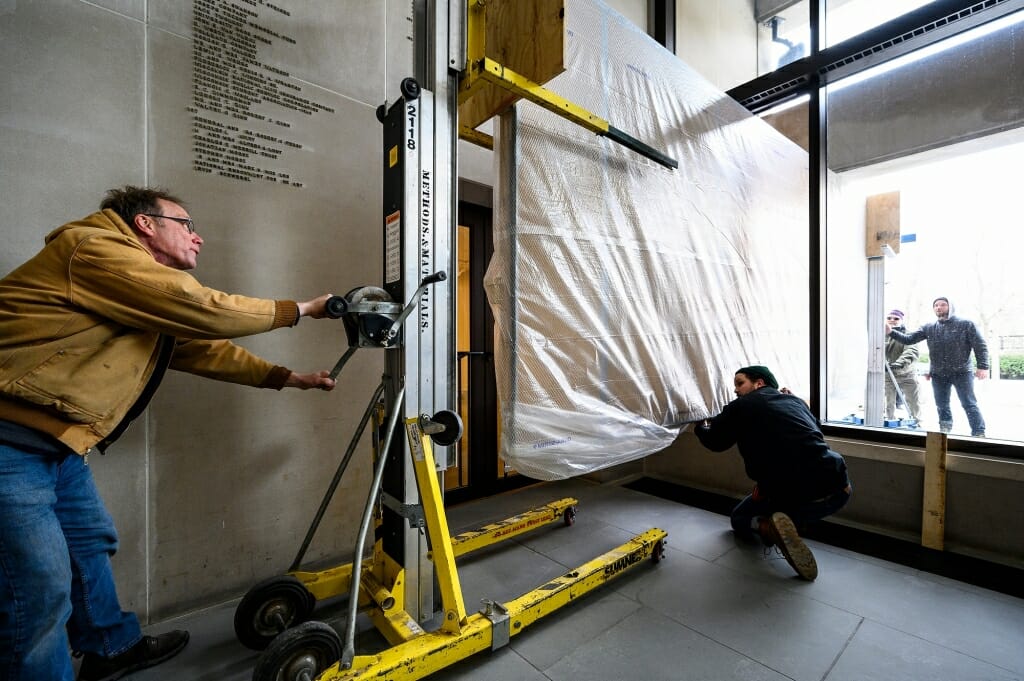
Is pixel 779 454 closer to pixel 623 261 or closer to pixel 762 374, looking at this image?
pixel 762 374

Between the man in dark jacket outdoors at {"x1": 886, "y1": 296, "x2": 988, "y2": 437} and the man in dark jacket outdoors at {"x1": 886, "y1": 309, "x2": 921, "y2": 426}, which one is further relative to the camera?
the man in dark jacket outdoors at {"x1": 886, "y1": 309, "x2": 921, "y2": 426}

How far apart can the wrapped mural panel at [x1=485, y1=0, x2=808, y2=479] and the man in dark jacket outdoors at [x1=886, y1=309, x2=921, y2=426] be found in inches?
27.6

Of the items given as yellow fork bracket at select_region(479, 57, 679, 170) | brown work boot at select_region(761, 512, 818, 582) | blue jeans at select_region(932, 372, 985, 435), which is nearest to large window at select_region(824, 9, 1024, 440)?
blue jeans at select_region(932, 372, 985, 435)

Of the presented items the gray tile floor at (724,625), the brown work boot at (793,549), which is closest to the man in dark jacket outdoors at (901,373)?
the gray tile floor at (724,625)

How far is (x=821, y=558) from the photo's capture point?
244cm

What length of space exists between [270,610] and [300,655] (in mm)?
439

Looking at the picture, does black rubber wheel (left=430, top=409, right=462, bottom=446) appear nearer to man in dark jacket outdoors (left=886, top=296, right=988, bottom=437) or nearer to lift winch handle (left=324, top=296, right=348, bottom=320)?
lift winch handle (left=324, top=296, right=348, bottom=320)

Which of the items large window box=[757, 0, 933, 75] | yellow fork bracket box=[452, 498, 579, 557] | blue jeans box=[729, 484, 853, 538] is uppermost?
large window box=[757, 0, 933, 75]

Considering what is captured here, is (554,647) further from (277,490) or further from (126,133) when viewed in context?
(126,133)

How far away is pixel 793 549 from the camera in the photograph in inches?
86.2

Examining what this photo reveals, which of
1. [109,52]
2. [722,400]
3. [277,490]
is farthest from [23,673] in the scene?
[722,400]

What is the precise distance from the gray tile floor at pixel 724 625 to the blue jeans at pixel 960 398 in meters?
1.01

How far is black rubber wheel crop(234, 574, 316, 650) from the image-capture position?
1624 mm

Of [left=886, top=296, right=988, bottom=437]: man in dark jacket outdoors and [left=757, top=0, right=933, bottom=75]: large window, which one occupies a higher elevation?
[left=757, top=0, right=933, bottom=75]: large window
